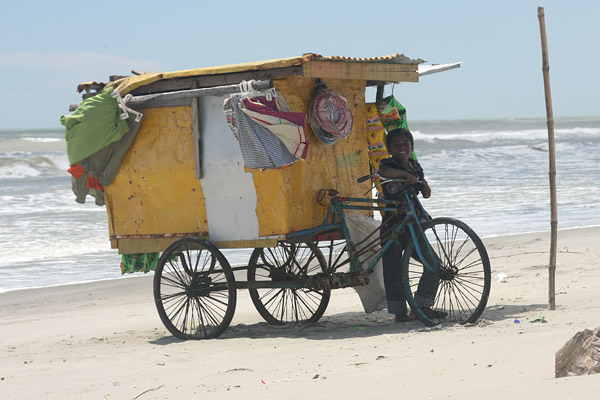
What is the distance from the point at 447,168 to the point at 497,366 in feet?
74.4

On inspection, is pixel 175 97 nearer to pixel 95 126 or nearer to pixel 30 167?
pixel 95 126

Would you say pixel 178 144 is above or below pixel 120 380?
above

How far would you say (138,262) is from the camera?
21.7 ft

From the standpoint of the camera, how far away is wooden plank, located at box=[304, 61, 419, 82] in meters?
5.55

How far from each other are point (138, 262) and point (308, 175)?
1691mm

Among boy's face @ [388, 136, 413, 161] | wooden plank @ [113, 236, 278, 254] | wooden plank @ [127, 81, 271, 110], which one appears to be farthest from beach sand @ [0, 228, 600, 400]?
wooden plank @ [127, 81, 271, 110]

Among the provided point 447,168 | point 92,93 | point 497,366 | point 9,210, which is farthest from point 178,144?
point 447,168

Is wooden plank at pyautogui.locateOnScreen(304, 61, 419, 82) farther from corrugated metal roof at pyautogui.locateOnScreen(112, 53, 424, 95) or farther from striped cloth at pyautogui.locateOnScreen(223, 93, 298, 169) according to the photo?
striped cloth at pyautogui.locateOnScreen(223, 93, 298, 169)

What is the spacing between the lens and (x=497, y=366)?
13.9 ft

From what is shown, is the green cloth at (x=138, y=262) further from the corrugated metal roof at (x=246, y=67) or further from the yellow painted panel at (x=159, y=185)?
the corrugated metal roof at (x=246, y=67)

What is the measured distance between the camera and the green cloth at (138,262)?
6605mm

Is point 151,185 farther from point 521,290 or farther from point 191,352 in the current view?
point 521,290

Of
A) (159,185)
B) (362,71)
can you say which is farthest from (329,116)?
(159,185)

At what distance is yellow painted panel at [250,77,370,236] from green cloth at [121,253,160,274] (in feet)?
4.08
